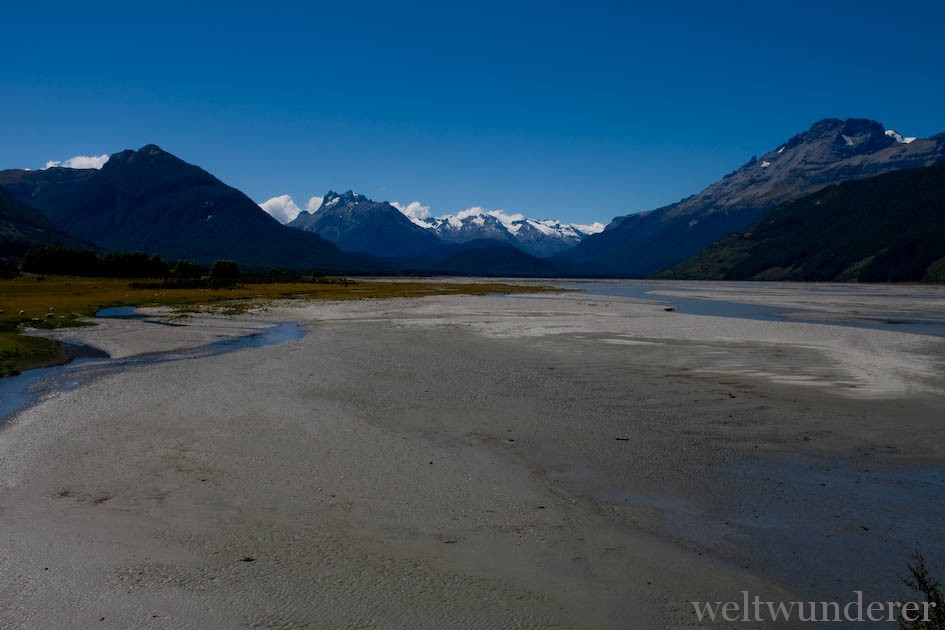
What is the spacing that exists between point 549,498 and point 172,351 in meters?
30.0

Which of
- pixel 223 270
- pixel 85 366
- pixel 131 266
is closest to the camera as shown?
pixel 85 366

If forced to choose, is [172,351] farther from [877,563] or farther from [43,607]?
[877,563]

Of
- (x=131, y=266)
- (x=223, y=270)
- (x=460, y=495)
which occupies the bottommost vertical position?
(x=460, y=495)

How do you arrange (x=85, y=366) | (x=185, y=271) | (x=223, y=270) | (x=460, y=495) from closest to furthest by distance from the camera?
(x=460, y=495)
(x=85, y=366)
(x=185, y=271)
(x=223, y=270)

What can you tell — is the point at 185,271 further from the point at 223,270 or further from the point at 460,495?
the point at 460,495

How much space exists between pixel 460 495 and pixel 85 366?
25590 millimetres

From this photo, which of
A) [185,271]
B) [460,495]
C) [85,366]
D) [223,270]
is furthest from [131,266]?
[460,495]

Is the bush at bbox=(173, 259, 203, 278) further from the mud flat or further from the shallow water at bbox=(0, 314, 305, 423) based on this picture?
the mud flat

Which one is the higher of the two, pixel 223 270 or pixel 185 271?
pixel 223 270

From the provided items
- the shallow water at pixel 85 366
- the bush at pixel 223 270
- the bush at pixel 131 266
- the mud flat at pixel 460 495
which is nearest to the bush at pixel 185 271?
the bush at pixel 131 266

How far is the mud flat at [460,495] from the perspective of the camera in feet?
29.7

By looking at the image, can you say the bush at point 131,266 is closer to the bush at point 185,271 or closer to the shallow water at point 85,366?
the bush at point 185,271

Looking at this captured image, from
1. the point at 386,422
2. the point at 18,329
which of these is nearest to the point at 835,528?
the point at 386,422

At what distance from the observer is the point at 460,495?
43.7 ft
